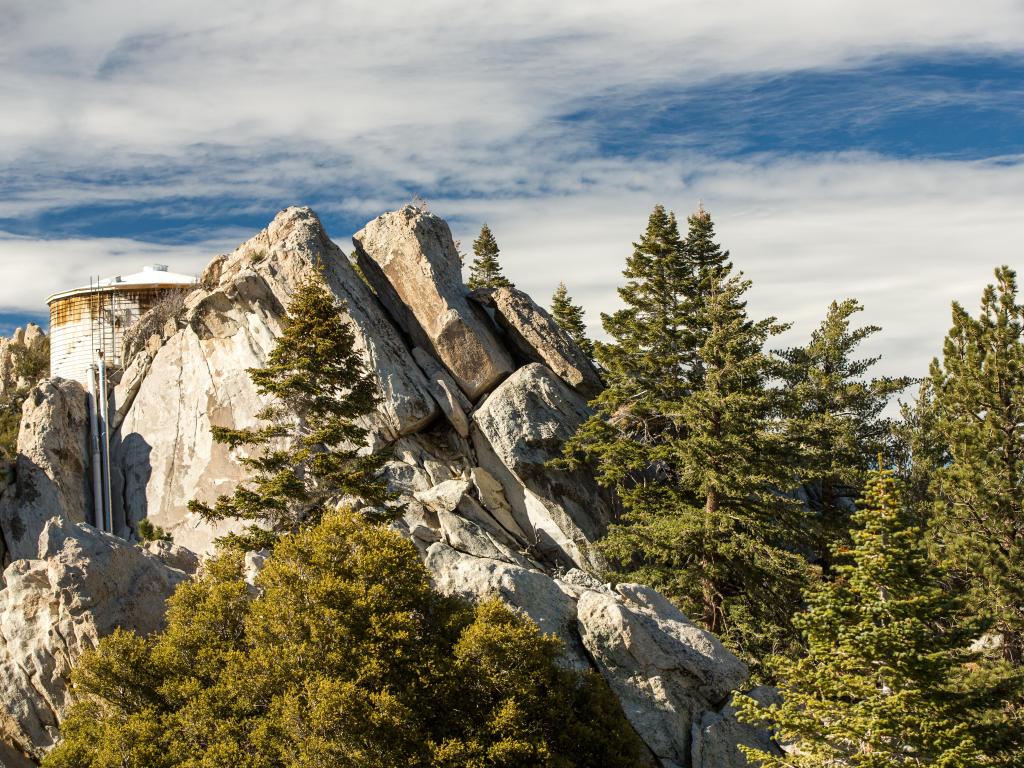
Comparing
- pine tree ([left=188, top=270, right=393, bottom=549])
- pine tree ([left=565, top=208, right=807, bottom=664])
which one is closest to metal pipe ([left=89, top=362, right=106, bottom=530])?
pine tree ([left=188, top=270, right=393, bottom=549])

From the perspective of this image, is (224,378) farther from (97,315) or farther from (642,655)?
(642,655)

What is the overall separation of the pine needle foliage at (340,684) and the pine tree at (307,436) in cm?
645

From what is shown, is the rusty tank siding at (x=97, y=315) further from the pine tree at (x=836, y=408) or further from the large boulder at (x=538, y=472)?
the pine tree at (x=836, y=408)

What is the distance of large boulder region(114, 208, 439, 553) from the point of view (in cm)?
4147

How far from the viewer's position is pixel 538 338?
4619cm

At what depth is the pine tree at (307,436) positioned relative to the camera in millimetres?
29266

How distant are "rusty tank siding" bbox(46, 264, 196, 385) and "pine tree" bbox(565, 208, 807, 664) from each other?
1084 inches

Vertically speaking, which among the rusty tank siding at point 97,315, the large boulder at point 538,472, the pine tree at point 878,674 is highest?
the rusty tank siding at point 97,315

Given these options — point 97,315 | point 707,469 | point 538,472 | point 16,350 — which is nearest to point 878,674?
point 707,469

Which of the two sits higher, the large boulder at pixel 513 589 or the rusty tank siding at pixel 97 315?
the rusty tank siding at pixel 97 315

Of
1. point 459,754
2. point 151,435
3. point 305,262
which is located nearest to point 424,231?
point 305,262

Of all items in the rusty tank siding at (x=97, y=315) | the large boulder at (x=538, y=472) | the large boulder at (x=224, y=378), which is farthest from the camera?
the rusty tank siding at (x=97, y=315)

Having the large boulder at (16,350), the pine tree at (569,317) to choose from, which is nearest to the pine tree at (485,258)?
the pine tree at (569,317)

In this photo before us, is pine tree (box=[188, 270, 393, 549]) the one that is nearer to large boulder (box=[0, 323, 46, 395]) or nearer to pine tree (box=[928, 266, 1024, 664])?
pine tree (box=[928, 266, 1024, 664])
